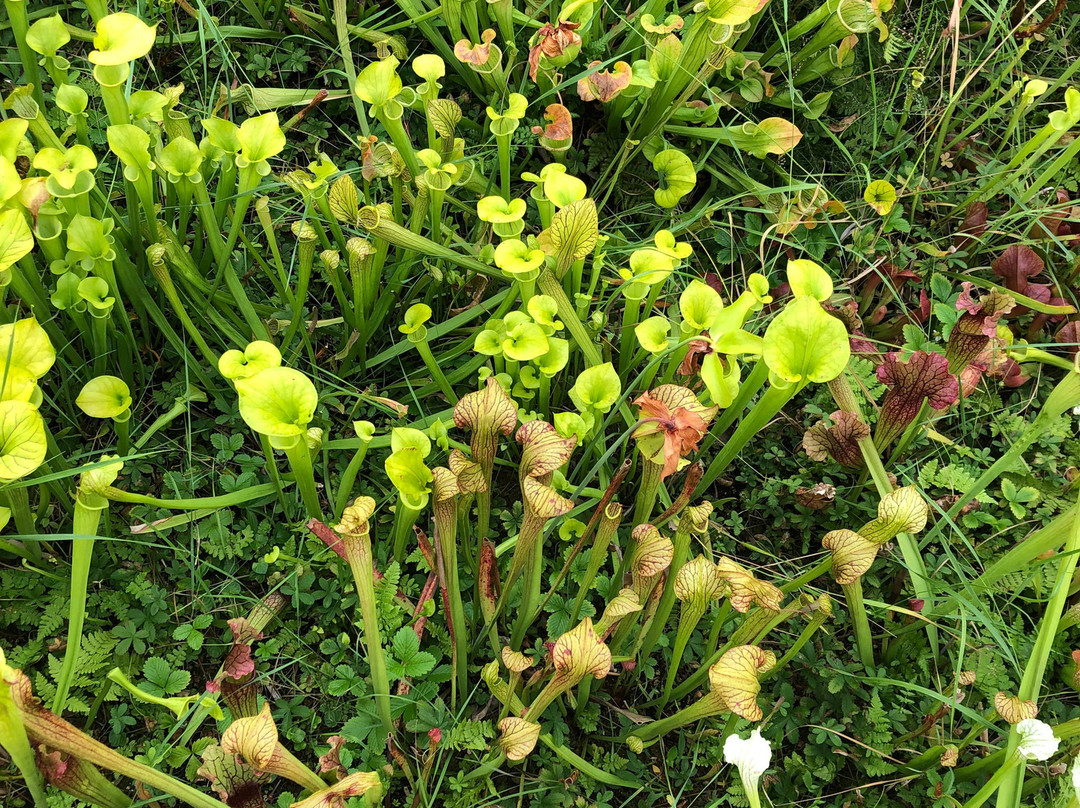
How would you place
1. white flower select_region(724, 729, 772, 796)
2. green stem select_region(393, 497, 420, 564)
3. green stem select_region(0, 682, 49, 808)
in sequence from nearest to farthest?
green stem select_region(0, 682, 49, 808)
white flower select_region(724, 729, 772, 796)
green stem select_region(393, 497, 420, 564)

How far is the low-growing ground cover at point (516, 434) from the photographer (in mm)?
1265

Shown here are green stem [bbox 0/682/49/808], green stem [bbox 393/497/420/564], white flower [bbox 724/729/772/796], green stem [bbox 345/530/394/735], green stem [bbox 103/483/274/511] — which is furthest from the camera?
green stem [bbox 393/497/420/564]

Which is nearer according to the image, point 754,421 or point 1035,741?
point 1035,741

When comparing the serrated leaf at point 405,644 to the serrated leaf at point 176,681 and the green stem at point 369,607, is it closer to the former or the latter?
the green stem at point 369,607

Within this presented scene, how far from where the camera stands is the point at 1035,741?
1.14m

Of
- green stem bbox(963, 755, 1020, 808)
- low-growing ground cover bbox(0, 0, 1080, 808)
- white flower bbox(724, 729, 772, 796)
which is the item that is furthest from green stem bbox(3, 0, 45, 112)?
green stem bbox(963, 755, 1020, 808)

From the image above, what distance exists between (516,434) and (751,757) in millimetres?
573

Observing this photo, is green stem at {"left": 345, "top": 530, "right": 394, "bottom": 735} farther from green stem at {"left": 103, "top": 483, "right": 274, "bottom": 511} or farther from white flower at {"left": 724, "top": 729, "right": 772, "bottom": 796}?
white flower at {"left": 724, "top": 729, "right": 772, "bottom": 796}

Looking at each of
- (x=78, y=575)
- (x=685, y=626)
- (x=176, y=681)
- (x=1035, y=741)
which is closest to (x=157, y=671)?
(x=176, y=681)

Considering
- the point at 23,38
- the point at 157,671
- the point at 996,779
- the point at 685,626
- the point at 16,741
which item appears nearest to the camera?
the point at 16,741

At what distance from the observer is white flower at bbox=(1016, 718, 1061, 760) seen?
1.13 meters

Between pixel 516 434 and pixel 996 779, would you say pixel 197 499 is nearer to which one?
pixel 516 434

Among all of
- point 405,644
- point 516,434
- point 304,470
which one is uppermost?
point 516,434

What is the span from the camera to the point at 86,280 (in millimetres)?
1407
